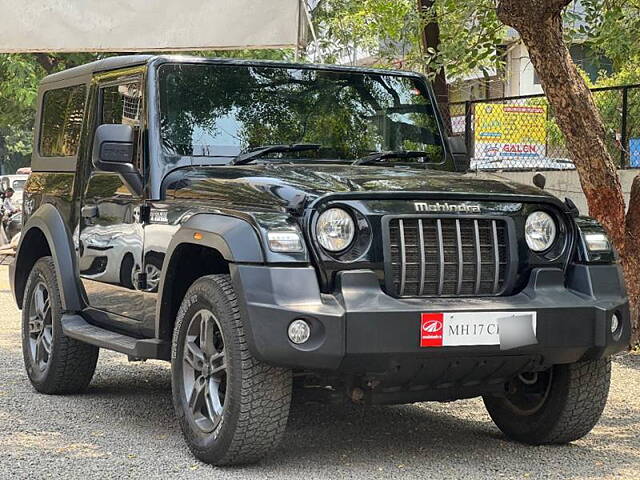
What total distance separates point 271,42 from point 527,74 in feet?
85.5

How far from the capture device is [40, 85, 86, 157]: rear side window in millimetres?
7548

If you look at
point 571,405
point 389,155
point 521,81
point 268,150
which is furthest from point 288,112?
point 521,81

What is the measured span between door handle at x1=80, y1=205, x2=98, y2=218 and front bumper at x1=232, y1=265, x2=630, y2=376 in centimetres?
199

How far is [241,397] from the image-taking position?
5188 mm

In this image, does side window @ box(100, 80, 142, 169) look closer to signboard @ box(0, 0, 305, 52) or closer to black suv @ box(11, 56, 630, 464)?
black suv @ box(11, 56, 630, 464)

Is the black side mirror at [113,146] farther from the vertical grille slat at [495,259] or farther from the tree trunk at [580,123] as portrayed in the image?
the tree trunk at [580,123]

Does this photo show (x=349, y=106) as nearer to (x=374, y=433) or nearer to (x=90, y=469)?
(x=374, y=433)

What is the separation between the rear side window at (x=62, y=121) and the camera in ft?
24.8

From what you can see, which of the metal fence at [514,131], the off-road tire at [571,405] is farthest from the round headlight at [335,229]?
the metal fence at [514,131]

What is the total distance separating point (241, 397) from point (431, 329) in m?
0.86

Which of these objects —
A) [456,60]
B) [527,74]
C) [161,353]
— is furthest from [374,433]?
[527,74]

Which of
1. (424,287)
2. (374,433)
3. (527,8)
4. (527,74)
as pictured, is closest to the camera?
(424,287)

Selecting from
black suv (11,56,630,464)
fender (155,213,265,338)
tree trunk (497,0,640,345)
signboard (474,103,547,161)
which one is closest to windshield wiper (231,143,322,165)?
black suv (11,56,630,464)

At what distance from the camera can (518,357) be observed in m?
5.44
